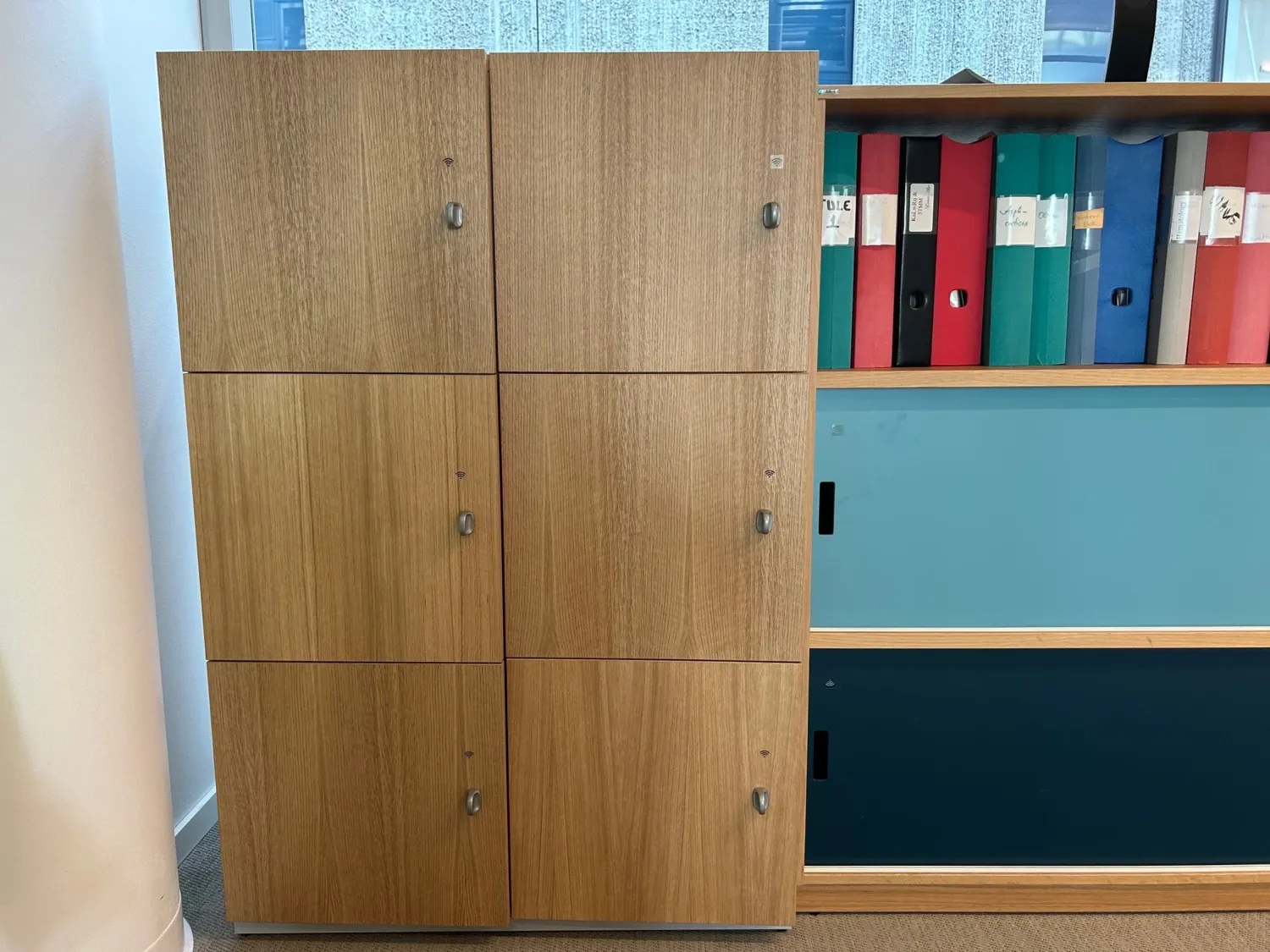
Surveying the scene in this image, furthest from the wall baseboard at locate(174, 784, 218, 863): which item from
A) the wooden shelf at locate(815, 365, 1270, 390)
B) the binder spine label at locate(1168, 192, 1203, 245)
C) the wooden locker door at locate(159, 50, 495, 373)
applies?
the binder spine label at locate(1168, 192, 1203, 245)

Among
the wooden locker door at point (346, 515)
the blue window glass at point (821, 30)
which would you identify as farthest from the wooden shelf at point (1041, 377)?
the blue window glass at point (821, 30)

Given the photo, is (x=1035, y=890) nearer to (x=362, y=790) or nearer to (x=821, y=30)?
(x=362, y=790)

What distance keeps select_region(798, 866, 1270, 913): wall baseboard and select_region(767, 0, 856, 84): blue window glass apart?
5.29ft

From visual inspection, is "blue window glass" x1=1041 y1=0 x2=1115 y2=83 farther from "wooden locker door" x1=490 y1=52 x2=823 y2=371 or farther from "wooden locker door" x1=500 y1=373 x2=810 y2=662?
"wooden locker door" x1=500 y1=373 x2=810 y2=662

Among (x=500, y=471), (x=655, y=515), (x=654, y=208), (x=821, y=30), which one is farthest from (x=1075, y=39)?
(x=500, y=471)

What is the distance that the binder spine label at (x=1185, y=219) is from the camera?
1.43 m

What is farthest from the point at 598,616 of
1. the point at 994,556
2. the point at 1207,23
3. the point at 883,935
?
the point at 1207,23

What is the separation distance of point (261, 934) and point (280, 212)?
128 centimetres

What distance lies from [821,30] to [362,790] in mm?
1736

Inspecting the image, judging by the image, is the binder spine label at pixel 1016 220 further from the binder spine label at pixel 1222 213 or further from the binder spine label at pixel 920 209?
the binder spine label at pixel 1222 213

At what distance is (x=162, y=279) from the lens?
1.72m

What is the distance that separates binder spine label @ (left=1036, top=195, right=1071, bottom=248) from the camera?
1.43 m

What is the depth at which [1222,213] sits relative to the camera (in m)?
1.43

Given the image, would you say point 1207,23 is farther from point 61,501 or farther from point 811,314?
point 61,501
